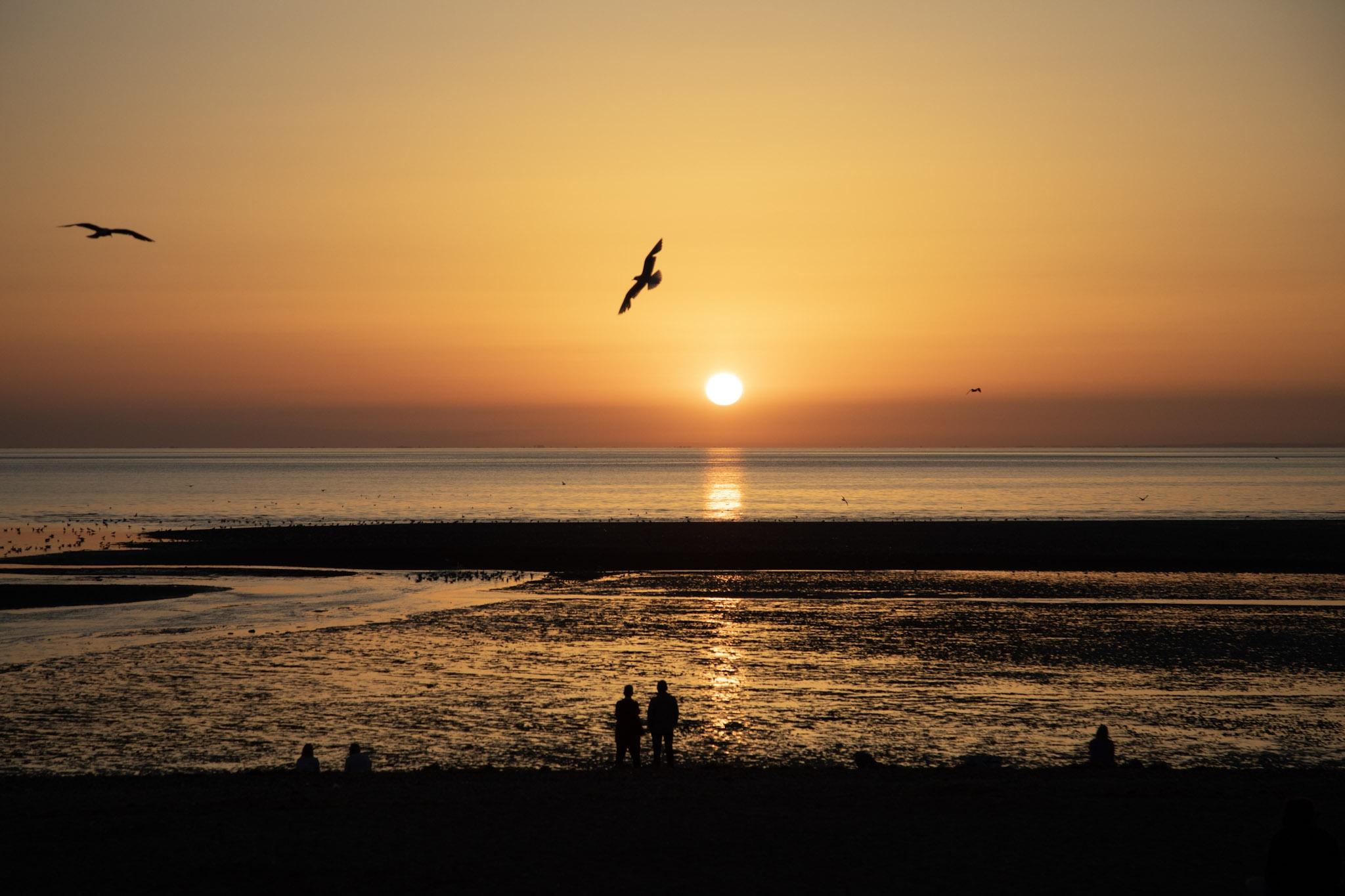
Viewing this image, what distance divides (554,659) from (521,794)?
42.6ft

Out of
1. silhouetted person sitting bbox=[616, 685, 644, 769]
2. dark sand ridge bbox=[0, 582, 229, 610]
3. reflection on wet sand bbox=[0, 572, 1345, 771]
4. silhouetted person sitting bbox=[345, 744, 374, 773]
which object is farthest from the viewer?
dark sand ridge bbox=[0, 582, 229, 610]

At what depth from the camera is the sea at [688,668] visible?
20.0 metres

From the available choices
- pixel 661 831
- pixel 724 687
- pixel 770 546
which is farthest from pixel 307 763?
pixel 770 546

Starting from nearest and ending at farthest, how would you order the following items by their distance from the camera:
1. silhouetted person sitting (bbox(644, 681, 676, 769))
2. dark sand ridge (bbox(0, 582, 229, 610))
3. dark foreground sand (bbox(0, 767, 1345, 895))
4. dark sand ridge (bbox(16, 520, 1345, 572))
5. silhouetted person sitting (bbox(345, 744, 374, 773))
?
dark foreground sand (bbox(0, 767, 1345, 895)) < silhouetted person sitting (bbox(345, 744, 374, 773)) < silhouetted person sitting (bbox(644, 681, 676, 769)) < dark sand ridge (bbox(0, 582, 229, 610)) < dark sand ridge (bbox(16, 520, 1345, 572))

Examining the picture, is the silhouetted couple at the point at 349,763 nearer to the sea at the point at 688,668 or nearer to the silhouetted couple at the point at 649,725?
the sea at the point at 688,668

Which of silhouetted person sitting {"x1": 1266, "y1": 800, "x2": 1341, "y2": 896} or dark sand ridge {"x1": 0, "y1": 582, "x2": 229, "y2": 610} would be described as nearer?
silhouetted person sitting {"x1": 1266, "y1": 800, "x2": 1341, "y2": 896}

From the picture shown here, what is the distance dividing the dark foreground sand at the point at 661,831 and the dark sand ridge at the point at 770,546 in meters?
35.6

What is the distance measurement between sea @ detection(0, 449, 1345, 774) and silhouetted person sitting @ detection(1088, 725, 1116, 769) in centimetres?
113

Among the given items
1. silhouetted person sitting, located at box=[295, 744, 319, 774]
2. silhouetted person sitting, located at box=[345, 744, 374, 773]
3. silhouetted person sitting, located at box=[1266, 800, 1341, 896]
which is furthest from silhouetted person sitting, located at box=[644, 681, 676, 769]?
silhouetted person sitting, located at box=[1266, 800, 1341, 896]

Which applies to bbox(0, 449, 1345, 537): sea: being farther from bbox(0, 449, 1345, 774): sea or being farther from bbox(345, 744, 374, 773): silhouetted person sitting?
bbox(345, 744, 374, 773): silhouetted person sitting

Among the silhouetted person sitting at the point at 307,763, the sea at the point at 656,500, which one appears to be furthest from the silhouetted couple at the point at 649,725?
the sea at the point at 656,500

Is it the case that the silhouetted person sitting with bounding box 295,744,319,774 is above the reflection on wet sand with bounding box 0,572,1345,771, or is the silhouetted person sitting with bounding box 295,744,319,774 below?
above

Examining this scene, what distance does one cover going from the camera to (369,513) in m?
103

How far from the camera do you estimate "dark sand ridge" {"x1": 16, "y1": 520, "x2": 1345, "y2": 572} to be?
53406 mm
